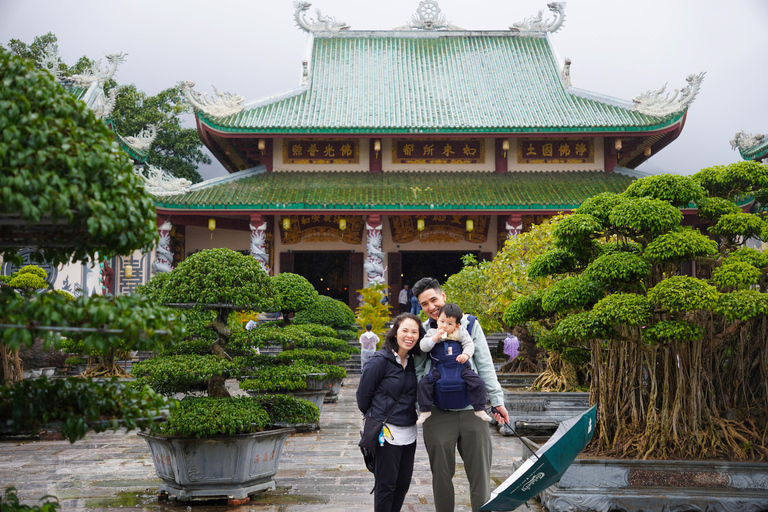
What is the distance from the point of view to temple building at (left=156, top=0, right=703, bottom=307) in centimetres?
1673

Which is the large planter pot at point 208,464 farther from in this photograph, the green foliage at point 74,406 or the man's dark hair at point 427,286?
the green foliage at point 74,406

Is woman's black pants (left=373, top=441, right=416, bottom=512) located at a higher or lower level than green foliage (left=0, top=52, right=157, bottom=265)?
lower

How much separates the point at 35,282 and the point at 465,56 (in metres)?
14.9

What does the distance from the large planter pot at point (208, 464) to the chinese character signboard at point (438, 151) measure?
47.0 ft

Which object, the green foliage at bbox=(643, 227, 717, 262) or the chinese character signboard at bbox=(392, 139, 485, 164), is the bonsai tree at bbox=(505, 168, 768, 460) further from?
the chinese character signboard at bbox=(392, 139, 485, 164)

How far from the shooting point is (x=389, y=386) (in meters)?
3.75

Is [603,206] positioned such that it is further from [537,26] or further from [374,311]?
[537,26]

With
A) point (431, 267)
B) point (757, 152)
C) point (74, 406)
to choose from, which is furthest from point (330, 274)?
point (74, 406)

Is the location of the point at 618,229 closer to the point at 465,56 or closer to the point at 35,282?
the point at 35,282

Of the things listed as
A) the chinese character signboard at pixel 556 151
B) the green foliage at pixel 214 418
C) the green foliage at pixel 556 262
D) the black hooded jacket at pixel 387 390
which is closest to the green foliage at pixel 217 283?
the green foliage at pixel 214 418

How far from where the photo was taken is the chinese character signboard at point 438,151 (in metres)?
18.6

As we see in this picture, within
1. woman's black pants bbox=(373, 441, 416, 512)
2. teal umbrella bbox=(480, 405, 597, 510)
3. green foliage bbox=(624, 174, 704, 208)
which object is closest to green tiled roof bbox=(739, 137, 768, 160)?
green foliage bbox=(624, 174, 704, 208)

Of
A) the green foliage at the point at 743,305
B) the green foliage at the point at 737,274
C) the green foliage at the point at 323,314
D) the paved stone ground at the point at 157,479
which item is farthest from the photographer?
the green foliage at the point at 323,314

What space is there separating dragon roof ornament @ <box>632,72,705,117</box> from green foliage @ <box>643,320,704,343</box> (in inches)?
562
